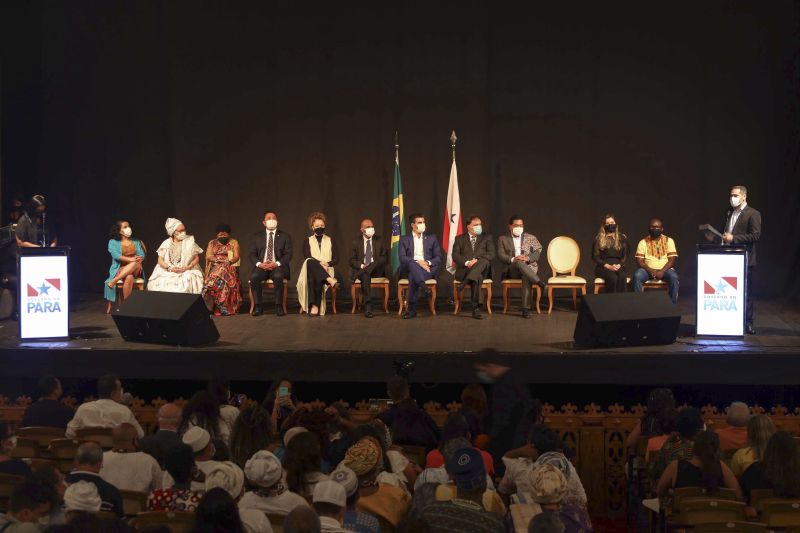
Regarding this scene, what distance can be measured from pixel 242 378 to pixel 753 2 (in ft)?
23.2

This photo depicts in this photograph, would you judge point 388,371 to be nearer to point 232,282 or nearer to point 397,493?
point 232,282

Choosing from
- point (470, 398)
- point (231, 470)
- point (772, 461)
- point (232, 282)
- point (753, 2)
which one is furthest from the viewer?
point (753, 2)

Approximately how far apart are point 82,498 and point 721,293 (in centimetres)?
661

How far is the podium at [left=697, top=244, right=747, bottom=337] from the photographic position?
31.9 ft

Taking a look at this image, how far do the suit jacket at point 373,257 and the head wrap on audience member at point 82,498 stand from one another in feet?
23.0

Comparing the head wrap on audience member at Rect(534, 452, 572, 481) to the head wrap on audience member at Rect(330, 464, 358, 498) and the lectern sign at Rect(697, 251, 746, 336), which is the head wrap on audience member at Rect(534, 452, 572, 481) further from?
the lectern sign at Rect(697, 251, 746, 336)

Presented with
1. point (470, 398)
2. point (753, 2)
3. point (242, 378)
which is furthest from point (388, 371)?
point (753, 2)

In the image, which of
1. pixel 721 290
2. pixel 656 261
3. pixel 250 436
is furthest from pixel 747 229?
pixel 250 436

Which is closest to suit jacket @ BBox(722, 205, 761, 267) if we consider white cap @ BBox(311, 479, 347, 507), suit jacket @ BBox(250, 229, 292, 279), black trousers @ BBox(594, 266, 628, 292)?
black trousers @ BBox(594, 266, 628, 292)

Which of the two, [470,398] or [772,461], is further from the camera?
[470,398]

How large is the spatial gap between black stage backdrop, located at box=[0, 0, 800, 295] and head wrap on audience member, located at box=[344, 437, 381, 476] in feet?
27.1

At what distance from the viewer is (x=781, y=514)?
4906 millimetres

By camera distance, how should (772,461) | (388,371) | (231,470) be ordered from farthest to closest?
(388,371) → (772,461) → (231,470)

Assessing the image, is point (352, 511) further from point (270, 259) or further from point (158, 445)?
point (270, 259)
